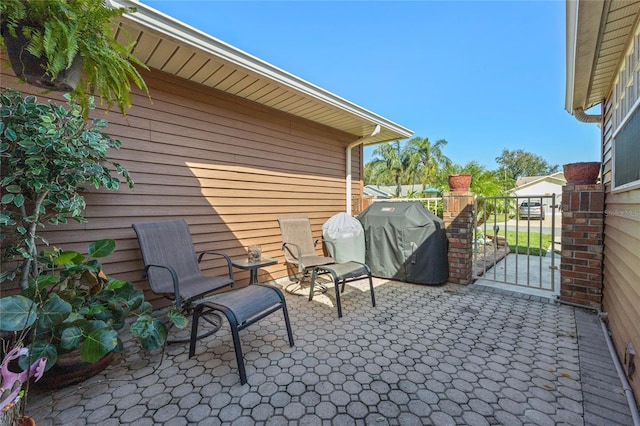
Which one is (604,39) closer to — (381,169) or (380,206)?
(380,206)

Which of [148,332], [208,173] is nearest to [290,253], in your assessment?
[208,173]

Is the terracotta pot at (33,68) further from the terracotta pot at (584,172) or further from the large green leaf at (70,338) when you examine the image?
the terracotta pot at (584,172)

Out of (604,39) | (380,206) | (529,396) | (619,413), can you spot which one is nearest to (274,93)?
(380,206)

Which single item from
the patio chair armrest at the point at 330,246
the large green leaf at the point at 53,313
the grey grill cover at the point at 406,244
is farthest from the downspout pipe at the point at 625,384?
the large green leaf at the point at 53,313

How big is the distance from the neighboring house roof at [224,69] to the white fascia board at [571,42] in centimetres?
242

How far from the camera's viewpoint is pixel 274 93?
12.1ft

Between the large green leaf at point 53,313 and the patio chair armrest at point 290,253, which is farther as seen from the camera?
the patio chair armrest at point 290,253

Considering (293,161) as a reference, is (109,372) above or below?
below

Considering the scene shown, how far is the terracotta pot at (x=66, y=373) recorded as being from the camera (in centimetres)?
185

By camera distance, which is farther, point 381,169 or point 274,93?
point 381,169

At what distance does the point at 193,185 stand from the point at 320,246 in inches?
Answer: 99.8

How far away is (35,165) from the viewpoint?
1.99m

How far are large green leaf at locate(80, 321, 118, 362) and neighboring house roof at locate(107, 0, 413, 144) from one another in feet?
6.07

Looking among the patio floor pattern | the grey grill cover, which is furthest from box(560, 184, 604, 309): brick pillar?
the grey grill cover
